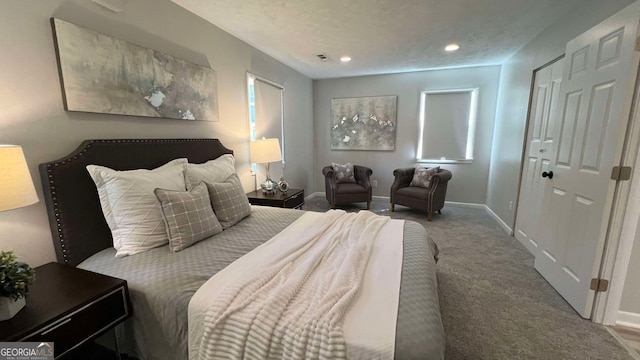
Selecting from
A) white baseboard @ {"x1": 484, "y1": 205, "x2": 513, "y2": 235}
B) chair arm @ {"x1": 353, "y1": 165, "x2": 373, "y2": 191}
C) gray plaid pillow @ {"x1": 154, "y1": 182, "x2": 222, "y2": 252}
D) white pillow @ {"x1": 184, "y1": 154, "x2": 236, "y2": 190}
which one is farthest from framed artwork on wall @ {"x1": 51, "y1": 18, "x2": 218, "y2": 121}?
white baseboard @ {"x1": 484, "y1": 205, "x2": 513, "y2": 235}

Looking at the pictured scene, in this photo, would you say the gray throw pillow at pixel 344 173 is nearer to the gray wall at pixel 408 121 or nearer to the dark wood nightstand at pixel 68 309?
the gray wall at pixel 408 121

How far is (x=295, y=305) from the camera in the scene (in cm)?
106

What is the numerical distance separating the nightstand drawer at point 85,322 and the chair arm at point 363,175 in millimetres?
3649

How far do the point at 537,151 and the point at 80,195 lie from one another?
161 inches

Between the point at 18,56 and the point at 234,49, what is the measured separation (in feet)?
6.12

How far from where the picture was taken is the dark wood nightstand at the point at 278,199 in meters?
2.89

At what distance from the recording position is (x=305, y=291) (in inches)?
45.4

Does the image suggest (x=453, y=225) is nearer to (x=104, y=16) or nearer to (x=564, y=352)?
(x=564, y=352)

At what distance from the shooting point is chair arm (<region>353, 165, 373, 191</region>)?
4477 millimetres

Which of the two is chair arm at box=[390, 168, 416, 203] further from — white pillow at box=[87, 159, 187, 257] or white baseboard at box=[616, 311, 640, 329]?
white pillow at box=[87, 159, 187, 257]

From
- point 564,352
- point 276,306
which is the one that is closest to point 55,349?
point 276,306

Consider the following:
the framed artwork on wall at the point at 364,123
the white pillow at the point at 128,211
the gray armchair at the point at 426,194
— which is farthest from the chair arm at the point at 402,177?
the white pillow at the point at 128,211

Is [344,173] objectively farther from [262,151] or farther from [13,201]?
[13,201]

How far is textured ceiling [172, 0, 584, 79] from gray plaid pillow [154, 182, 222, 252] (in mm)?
1684
